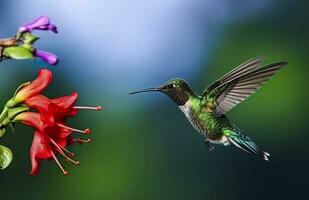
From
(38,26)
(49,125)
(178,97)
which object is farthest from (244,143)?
(38,26)

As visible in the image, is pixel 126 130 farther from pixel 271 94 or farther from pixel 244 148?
pixel 244 148

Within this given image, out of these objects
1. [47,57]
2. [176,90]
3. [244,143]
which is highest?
[47,57]

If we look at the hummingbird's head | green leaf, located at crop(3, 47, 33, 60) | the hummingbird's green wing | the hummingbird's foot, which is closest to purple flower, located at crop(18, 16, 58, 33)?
green leaf, located at crop(3, 47, 33, 60)

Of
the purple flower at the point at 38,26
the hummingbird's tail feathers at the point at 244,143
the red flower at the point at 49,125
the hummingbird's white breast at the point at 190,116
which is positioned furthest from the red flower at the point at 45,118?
the hummingbird's tail feathers at the point at 244,143

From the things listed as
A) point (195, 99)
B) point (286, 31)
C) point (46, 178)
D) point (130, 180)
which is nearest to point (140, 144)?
point (130, 180)

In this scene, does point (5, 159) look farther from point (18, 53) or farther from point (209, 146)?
point (209, 146)

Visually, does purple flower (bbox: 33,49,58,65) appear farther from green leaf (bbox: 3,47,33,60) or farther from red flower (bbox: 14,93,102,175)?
red flower (bbox: 14,93,102,175)
